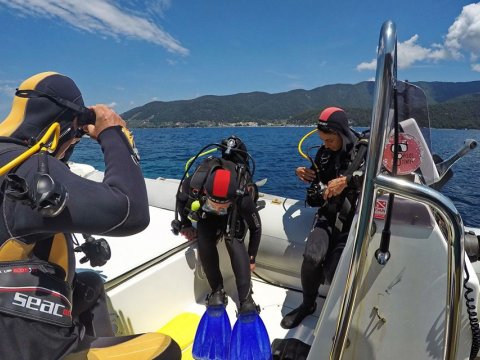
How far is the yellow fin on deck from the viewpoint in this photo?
88.2 inches

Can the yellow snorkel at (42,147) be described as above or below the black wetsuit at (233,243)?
above

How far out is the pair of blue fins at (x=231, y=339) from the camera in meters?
2.02

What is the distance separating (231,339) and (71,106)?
173 centimetres

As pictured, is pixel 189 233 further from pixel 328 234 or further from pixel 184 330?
pixel 328 234

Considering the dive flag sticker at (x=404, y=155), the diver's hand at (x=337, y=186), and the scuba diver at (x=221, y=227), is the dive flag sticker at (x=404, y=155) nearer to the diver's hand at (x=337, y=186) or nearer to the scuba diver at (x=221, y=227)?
the diver's hand at (x=337, y=186)

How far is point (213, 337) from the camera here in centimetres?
212

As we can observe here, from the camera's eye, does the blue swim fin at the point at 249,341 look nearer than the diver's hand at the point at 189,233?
Yes

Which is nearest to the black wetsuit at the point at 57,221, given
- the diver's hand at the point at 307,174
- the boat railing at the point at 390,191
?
the boat railing at the point at 390,191

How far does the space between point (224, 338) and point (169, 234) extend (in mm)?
972

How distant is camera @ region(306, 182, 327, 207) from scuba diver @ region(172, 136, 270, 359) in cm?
43

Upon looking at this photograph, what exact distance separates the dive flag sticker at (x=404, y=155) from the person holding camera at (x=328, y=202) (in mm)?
936

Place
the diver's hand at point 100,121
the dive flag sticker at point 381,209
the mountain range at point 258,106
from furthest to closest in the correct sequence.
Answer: the mountain range at point 258,106 → the diver's hand at point 100,121 → the dive flag sticker at point 381,209

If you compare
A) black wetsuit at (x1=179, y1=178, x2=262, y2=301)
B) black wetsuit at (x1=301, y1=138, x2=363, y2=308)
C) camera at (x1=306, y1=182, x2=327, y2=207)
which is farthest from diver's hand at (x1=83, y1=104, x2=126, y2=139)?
camera at (x1=306, y1=182, x2=327, y2=207)

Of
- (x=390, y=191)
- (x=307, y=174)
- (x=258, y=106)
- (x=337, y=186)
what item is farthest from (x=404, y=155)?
(x=258, y=106)
